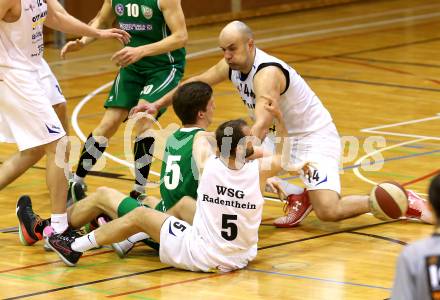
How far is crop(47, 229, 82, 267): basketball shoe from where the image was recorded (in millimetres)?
7707

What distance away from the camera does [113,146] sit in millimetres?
11969

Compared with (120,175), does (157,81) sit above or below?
above

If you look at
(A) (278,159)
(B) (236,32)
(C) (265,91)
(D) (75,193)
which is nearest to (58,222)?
(D) (75,193)

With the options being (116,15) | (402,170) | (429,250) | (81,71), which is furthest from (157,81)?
(81,71)

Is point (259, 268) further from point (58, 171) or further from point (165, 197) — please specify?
point (58, 171)

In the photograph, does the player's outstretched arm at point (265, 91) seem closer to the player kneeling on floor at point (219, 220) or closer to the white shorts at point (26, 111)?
the player kneeling on floor at point (219, 220)

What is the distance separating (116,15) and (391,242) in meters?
3.48

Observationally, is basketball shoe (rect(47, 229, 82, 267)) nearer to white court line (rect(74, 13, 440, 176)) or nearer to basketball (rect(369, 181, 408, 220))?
basketball (rect(369, 181, 408, 220))

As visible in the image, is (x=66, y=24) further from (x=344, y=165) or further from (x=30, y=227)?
(x=344, y=165)

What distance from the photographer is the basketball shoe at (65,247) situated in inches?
303

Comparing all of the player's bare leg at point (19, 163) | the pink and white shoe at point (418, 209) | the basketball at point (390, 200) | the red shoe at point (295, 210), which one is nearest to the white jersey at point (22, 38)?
the player's bare leg at point (19, 163)

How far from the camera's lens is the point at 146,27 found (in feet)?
32.2

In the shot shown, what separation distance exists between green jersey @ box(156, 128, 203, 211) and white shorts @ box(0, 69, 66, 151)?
85cm

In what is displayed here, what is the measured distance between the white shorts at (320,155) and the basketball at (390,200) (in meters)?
0.45
